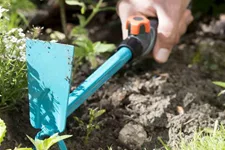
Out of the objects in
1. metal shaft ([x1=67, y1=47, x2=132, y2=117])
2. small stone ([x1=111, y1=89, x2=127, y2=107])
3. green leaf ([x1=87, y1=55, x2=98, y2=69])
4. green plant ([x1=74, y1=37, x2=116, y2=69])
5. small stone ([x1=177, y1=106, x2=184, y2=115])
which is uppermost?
metal shaft ([x1=67, y1=47, x2=132, y2=117])

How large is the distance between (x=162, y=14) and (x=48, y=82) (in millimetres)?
536

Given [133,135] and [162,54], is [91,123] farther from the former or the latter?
[162,54]

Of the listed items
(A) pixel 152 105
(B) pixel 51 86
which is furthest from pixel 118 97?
(B) pixel 51 86

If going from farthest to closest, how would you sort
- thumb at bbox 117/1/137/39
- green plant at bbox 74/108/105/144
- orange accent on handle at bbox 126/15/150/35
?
1. thumb at bbox 117/1/137/39
2. orange accent on handle at bbox 126/15/150/35
3. green plant at bbox 74/108/105/144

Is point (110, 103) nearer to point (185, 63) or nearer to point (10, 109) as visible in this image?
point (10, 109)

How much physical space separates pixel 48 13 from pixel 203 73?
837 mm

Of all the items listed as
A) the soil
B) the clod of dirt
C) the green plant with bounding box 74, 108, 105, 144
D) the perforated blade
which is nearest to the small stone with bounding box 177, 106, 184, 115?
the soil

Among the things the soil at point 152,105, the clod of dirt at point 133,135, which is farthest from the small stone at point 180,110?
the clod of dirt at point 133,135

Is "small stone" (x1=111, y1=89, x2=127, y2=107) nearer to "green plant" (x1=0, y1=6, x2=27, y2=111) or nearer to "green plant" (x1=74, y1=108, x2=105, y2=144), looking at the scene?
"green plant" (x1=74, y1=108, x2=105, y2=144)

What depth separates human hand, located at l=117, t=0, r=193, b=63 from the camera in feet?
4.99

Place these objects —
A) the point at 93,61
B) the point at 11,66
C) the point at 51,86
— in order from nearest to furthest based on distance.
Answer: the point at 51,86, the point at 11,66, the point at 93,61

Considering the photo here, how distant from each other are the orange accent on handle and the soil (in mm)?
236

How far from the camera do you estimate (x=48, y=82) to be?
1199mm

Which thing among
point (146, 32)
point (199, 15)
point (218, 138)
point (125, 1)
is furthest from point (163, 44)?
point (199, 15)
